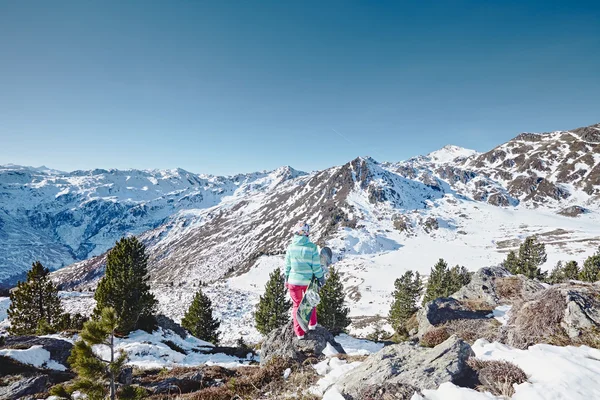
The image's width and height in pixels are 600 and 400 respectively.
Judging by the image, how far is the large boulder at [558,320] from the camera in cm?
663

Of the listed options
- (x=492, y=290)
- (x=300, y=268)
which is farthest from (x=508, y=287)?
(x=300, y=268)

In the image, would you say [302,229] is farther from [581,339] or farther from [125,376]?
[125,376]

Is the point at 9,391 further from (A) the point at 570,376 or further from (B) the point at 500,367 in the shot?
(A) the point at 570,376

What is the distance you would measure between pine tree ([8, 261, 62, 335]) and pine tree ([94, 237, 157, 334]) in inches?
448

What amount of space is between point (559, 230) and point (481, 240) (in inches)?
1708

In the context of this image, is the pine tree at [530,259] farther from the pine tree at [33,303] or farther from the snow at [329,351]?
the pine tree at [33,303]

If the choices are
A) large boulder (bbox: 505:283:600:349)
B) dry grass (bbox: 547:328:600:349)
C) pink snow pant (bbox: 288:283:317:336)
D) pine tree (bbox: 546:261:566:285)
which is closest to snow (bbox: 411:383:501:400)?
large boulder (bbox: 505:283:600:349)

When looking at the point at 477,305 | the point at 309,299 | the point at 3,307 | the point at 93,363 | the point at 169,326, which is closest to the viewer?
the point at 93,363

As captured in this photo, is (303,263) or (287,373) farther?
(303,263)

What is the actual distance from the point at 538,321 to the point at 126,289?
85.5 ft

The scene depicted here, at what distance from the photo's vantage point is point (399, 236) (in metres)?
177

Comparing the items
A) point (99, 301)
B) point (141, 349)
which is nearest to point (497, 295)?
point (141, 349)

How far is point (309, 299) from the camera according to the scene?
1052 centimetres

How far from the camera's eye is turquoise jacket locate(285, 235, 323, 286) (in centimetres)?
1057
